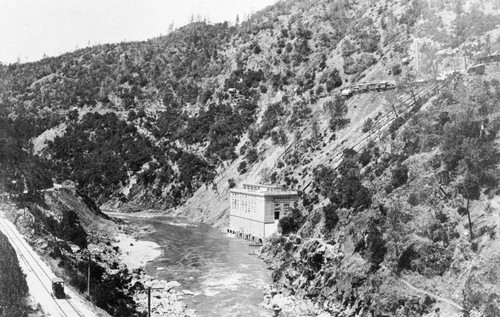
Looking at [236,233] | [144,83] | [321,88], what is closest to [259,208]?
[236,233]

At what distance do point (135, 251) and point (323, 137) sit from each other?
39.0 m

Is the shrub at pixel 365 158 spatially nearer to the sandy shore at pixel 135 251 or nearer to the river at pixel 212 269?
the river at pixel 212 269

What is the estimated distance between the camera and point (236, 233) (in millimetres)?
91688

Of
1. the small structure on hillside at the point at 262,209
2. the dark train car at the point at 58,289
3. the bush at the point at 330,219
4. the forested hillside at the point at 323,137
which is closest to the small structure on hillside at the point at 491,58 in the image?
the forested hillside at the point at 323,137

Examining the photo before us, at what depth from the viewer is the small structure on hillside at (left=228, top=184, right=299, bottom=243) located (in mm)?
83375

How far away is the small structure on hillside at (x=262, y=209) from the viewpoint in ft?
274

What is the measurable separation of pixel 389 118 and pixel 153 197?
222 ft

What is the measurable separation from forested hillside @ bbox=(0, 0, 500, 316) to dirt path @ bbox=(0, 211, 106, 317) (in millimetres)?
18751

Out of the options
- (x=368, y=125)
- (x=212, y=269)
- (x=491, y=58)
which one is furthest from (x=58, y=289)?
(x=491, y=58)

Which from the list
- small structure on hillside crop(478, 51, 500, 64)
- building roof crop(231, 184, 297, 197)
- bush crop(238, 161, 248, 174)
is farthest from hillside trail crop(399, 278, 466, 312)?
bush crop(238, 161, 248, 174)

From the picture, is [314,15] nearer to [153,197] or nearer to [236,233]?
[153,197]

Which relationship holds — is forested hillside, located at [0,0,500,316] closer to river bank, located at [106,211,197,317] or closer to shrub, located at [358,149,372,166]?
shrub, located at [358,149,372,166]

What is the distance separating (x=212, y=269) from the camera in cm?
6688

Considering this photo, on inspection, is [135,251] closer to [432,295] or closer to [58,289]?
[58,289]
